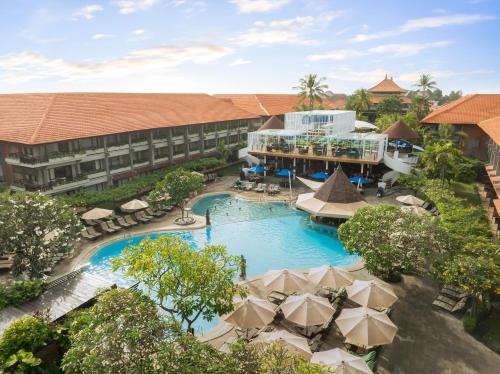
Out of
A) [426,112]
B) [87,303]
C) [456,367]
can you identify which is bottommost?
[456,367]

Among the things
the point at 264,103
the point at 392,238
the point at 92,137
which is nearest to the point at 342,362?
the point at 392,238

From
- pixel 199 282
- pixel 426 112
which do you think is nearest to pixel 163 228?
pixel 199 282

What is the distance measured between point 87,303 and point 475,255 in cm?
1862

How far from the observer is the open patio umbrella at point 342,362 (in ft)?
40.9

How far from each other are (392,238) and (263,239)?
1258cm

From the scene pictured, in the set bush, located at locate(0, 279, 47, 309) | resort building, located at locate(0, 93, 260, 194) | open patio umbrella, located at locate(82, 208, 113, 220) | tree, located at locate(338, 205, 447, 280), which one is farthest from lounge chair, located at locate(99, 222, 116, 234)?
tree, located at locate(338, 205, 447, 280)

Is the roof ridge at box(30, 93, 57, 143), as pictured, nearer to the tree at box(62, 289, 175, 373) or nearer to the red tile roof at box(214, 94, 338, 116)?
the tree at box(62, 289, 175, 373)

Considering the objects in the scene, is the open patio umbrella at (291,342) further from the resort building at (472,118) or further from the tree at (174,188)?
the resort building at (472,118)

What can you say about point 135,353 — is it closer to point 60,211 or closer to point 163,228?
point 60,211

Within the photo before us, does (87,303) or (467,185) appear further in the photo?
(467,185)

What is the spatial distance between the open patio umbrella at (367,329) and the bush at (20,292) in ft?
43.1

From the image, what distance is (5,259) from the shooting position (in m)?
25.5

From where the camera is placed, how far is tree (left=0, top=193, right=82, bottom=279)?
20.8 m

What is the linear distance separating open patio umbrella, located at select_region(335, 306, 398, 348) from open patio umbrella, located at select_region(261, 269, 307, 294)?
11.1 feet
